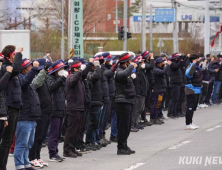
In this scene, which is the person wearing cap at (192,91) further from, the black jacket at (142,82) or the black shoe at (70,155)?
the black shoe at (70,155)

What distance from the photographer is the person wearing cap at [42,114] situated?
462 inches

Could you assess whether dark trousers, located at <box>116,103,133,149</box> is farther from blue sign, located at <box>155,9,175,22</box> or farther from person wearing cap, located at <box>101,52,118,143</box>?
blue sign, located at <box>155,9,175,22</box>

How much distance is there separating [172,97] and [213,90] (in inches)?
254

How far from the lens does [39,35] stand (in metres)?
54.4

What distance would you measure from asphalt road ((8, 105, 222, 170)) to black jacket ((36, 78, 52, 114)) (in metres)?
1.06

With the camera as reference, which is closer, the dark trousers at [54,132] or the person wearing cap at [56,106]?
the person wearing cap at [56,106]

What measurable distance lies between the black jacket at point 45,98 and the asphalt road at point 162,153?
3.46 ft

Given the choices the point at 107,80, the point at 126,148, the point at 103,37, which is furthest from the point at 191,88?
the point at 103,37

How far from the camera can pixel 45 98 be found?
12000 mm

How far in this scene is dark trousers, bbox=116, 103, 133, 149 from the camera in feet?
43.4

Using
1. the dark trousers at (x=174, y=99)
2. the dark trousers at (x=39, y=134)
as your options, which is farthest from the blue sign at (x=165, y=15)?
the dark trousers at (x=39, y=134)

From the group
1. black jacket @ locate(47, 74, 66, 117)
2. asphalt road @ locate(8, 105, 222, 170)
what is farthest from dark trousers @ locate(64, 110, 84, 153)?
black jacket @ locate(47, 74, 66, 117)

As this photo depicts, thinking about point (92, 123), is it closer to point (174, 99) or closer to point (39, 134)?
point (39, 134)

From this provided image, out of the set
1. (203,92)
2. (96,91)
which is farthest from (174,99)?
(96,91)
